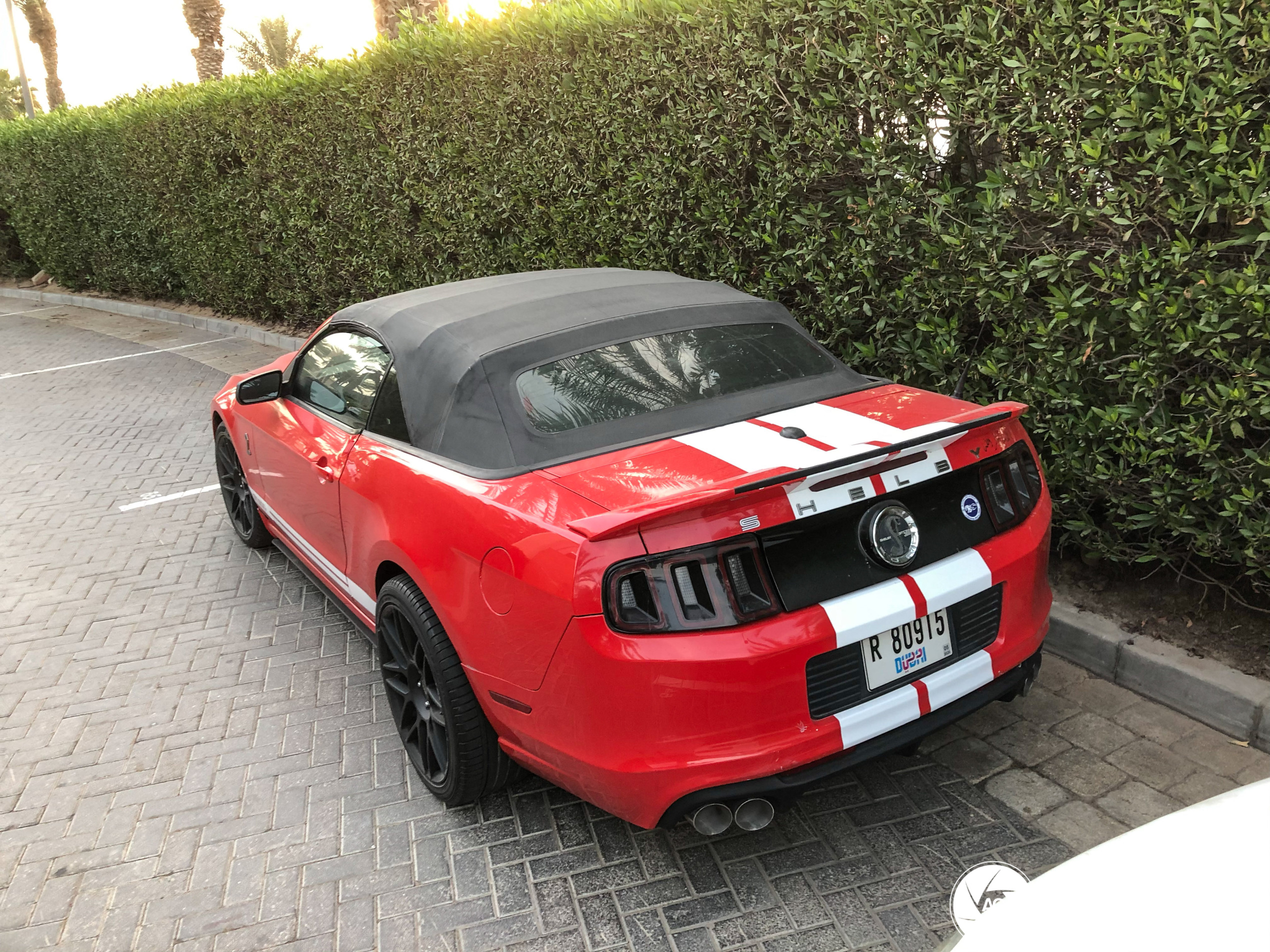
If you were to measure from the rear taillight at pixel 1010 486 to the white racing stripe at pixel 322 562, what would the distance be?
7.35 ft

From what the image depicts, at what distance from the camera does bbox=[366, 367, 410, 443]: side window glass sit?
143 inches

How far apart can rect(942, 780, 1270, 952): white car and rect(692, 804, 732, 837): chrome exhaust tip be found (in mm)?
899

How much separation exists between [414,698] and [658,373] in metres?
1.43

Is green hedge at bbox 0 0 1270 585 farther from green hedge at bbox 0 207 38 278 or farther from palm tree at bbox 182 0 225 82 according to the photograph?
green hedge at bbox 0 207 38 278

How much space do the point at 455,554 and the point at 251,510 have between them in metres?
3.13

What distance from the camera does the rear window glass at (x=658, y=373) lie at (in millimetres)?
3344

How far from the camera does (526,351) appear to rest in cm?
349

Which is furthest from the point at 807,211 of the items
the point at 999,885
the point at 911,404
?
the point at 999,885

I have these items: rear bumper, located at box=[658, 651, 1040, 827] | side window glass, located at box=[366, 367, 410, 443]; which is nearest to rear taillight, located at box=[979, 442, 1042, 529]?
rear bumper, located at box=[658, 651, 1040, 827]

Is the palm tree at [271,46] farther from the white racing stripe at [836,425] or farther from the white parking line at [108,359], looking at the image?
the white racing stripe at [836,425]

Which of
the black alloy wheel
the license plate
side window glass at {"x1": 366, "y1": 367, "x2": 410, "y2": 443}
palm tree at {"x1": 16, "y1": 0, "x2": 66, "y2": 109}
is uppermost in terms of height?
palm tree at {"x1": 16, "y1": 0, "x2": 66, "y2": 109}

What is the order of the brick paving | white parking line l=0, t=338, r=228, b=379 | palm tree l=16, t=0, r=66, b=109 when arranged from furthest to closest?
palm tree l=16, t=0, r=66, b=109
white parking line l=0, t=338, r=228, b=379
the brick paving

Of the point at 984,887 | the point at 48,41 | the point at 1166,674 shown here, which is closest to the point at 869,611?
the point at 984,887

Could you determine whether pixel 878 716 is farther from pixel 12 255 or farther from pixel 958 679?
pixel 12 255
